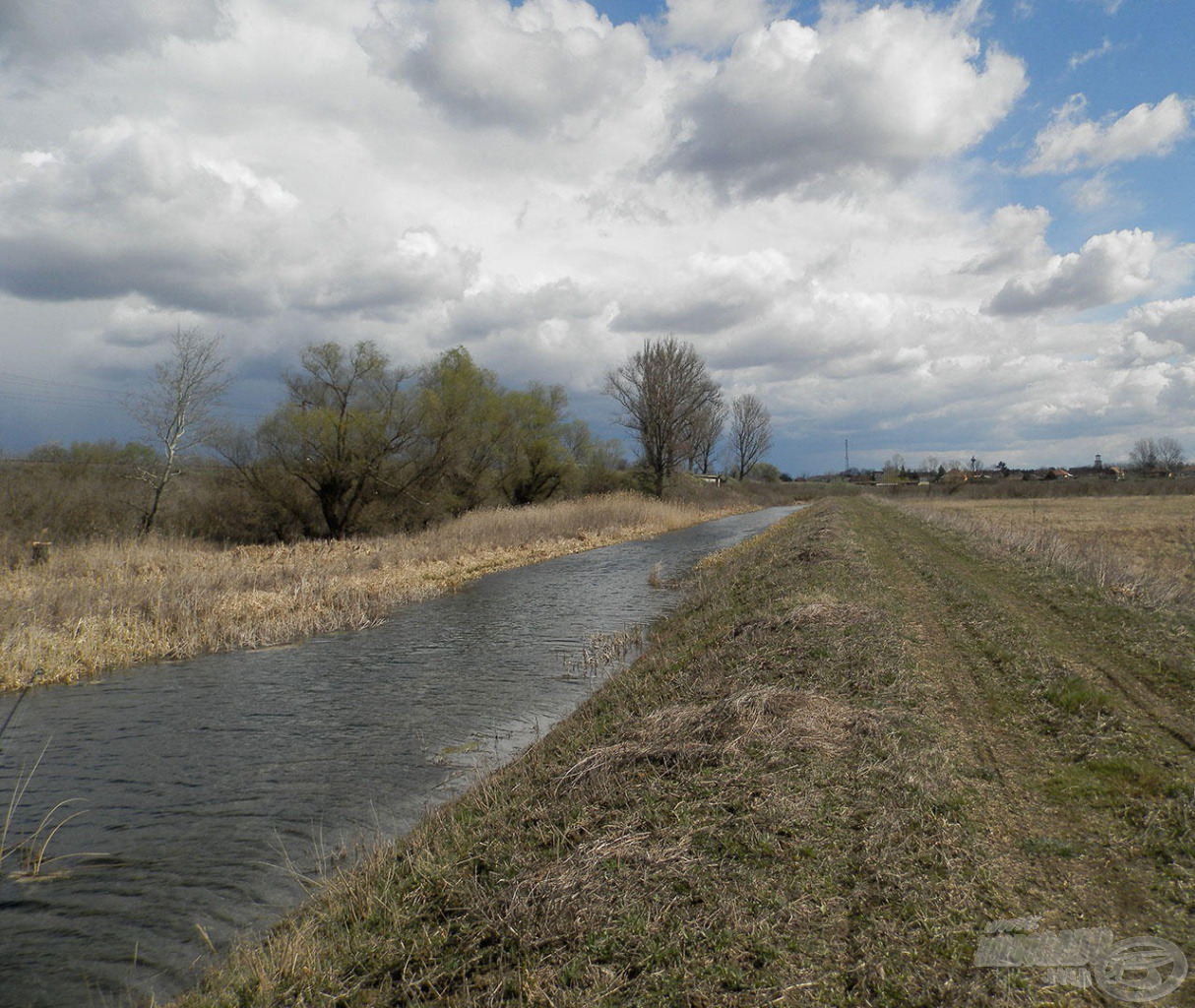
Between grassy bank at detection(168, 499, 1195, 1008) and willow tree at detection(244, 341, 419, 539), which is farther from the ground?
willow tree at detection(244, 341, 419, 539)

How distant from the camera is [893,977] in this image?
3.30 meters

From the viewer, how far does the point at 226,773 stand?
26.9 feet

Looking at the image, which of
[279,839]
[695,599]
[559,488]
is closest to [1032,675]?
[279,839]

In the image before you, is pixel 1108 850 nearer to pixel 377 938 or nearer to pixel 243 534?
pixel 377 938

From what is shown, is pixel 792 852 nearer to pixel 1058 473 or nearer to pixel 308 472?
pixel 308 472

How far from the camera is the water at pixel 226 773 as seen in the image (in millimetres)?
5195

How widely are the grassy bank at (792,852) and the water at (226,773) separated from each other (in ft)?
3.32

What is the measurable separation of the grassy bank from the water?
1.01 meters

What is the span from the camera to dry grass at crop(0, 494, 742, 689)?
41.9 ft

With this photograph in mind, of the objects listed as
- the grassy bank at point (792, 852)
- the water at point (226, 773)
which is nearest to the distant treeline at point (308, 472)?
the water at point (226, 773)

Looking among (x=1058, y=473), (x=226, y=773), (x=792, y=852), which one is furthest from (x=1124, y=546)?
(x=1058, y=473)

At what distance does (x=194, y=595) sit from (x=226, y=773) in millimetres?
8606

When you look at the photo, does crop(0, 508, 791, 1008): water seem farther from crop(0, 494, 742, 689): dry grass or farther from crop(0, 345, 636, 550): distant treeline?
crop(0, 345, 636, 550): distant treeline

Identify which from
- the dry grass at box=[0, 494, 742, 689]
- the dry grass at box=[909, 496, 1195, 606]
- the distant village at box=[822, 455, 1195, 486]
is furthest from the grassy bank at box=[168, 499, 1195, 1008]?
the distant village at box=[822, 455, 1195, 486]
